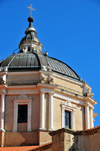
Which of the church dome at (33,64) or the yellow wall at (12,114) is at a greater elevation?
the church dome at (33,64)

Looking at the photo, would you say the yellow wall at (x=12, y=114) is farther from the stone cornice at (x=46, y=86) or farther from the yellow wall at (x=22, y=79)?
the yellow wall at (x=22, y=79)

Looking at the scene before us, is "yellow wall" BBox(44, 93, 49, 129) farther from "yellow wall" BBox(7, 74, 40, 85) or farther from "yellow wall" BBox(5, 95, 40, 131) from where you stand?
"yellow wall" BBox(7, 74, 40, 85)

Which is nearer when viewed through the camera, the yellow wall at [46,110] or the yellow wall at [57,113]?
the yellow wall at [46,110]

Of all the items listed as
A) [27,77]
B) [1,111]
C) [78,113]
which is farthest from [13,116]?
[78,113]

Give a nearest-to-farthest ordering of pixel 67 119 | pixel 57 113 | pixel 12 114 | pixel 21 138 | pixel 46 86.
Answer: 1. pixel 21 138
2. pixel 12 114
3. pixel 46 86
4. pixel 57 113
5. pixel 67 119

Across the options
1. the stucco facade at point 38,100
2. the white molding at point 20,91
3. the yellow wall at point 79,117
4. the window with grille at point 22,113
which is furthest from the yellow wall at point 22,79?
the yellow wall at point 79,117

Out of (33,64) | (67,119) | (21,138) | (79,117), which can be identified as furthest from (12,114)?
(79,117)

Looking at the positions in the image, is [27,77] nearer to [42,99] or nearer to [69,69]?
[42,99]

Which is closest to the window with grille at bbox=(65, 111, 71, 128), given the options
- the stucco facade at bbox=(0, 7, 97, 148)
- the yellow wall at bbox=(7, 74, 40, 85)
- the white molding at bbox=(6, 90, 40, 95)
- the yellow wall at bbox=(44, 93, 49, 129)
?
the stucco facade at bbox=(0, 7, 97, 148)

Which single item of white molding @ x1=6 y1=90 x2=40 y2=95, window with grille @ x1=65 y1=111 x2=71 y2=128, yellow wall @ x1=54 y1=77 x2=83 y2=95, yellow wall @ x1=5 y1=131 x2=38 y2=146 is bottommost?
yellow wall @ x1=5 y1=131 x2=38 y2=146

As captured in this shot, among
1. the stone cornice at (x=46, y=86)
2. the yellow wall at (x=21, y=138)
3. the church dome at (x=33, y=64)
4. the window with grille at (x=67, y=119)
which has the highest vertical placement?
the church dome at (x=33, y=64)

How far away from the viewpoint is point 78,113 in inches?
1468

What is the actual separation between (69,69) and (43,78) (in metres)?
4.55

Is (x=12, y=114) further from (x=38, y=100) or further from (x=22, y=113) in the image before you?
(x=38, y=100)
